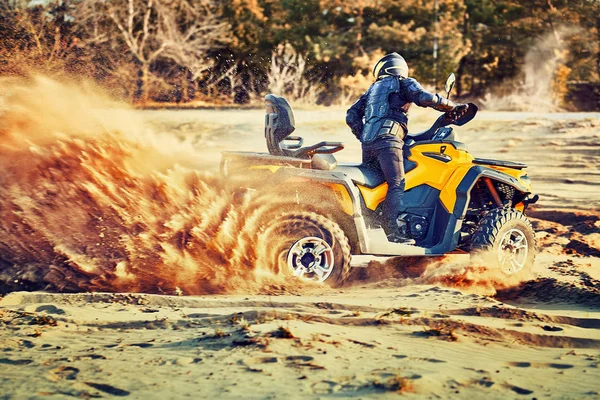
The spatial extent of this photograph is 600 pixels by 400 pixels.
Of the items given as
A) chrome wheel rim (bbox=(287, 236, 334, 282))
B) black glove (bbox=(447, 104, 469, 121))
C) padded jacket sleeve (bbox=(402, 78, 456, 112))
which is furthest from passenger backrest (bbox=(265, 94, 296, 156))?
black glove (bbox=(447, 104, 469, 121))

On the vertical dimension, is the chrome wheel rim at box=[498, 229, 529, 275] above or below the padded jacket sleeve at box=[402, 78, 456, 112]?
below

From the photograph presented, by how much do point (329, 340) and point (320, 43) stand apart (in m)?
21.5

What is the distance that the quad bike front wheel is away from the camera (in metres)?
8.44

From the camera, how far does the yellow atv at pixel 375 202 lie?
25.6ft

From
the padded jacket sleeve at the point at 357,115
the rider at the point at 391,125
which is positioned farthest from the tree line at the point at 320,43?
the rider at the point at 391,125

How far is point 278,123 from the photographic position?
813cm

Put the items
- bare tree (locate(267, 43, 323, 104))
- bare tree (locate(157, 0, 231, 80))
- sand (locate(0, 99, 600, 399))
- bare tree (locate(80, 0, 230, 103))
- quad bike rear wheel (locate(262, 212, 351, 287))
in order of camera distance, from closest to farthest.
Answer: sand (locate(0, 99, 600, 399)) → quad bike rear wheel (locate(262, 212, 351, 287)) → bare tree (locate(267, 43, 323, 104)) → bare tree (locate(80, 0, 230, 103)) → bare tree (locate(157, 0, 231, 80))

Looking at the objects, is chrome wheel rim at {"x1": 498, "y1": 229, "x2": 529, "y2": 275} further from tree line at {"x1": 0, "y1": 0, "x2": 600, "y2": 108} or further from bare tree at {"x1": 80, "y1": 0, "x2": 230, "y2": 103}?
bare tree at {"x1": 80, "y1": 0, "x2": 230, "y2": 103}

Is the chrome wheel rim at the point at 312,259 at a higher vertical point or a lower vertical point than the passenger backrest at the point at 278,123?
lower

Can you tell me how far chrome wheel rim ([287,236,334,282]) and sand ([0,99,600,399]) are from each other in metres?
0.25

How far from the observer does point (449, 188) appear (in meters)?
8.44

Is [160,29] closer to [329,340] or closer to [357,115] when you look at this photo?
[357,115]

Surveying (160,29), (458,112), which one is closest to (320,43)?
(160,29)

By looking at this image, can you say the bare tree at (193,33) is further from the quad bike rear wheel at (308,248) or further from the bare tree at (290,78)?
the quad bike rear wheel at (308,248)
